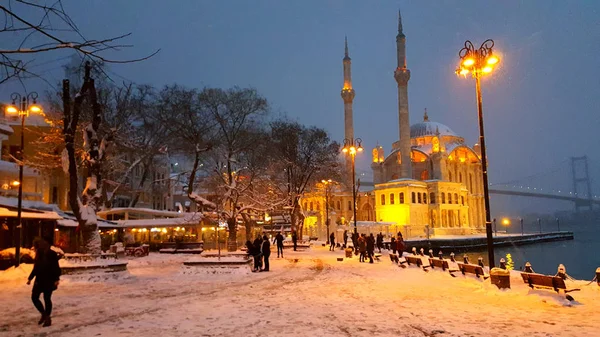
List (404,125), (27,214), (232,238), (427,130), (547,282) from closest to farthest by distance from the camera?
1. (547,282)
2. (27,214)
3. (232,238)
4. (404,125)
5. (427,130)

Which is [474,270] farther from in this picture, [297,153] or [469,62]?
[297,153]

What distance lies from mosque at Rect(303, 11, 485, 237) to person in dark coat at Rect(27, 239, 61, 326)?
48335 mm

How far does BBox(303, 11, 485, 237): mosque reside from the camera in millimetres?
67188

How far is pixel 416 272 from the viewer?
18.0 metres

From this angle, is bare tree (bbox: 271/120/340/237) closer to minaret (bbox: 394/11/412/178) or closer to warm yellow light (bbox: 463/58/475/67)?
warm yellow light (bbox: 463/58/475/67)

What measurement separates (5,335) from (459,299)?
9.09 meters

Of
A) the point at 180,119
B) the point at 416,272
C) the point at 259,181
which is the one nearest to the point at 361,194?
the point at 259,181

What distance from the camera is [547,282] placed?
11.0 m

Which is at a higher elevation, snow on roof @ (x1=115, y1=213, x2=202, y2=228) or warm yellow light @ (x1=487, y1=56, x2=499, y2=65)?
warm yellow light @ (x1=487, y1=56, x2=499, y2=65)

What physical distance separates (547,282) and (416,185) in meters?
57.8

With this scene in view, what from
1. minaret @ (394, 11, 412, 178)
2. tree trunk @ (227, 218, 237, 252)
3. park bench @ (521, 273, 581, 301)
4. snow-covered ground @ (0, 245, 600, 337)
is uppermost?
minaret @ (394, 11, 412, 178)


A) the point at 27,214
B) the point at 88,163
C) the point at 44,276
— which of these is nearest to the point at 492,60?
the point at 44,276

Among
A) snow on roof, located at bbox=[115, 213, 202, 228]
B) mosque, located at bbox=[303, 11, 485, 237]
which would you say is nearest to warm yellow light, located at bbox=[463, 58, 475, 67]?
snow on roof, located at bbox=[115, 213, 202, 228]

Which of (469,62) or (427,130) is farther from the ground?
(427,130)
